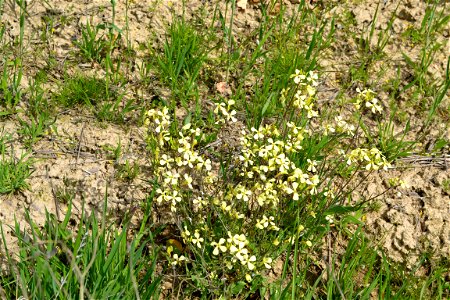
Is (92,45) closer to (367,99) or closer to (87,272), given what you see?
(87,272)

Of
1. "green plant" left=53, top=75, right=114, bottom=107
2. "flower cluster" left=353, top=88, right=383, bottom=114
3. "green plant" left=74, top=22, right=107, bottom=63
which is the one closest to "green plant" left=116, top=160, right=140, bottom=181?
"green plant" left=53, top=75, right=114, bottom=107

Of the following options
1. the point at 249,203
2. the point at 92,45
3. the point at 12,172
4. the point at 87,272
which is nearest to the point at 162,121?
the point at 87,272

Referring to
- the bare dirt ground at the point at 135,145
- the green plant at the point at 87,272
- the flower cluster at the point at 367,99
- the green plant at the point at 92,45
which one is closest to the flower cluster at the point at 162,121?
the green plant at the point at 87,272

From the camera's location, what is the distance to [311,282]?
3061 mm

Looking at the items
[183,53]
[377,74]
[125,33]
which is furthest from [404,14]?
[125,33]

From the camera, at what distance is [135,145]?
3426mm

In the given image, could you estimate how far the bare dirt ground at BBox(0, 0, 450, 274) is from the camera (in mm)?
3162

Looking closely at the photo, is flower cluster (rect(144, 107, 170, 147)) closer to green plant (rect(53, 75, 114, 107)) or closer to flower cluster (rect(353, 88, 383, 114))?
flower cluster (rect(353, 88, 383, 114))

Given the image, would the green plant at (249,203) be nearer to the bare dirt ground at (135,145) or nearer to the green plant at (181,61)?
the bare dirt ground at (135,145)

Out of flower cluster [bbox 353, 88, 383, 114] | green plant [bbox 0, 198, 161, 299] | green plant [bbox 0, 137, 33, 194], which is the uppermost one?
flower cluster [bbox 353, 88, 383, 114]

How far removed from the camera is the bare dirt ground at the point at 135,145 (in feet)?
10.4

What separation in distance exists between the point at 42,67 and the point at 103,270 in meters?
1.80


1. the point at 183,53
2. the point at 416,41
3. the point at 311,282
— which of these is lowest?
the point at 311,282

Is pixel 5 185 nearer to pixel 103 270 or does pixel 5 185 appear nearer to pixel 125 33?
pixel 103 270
